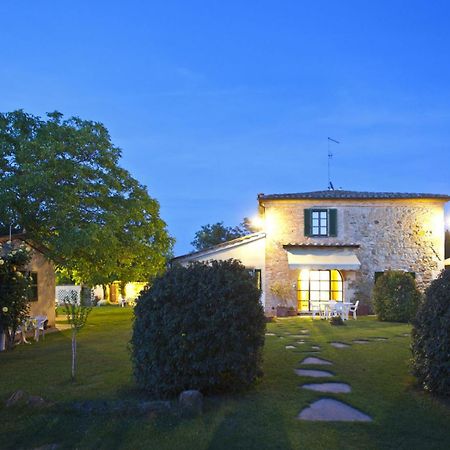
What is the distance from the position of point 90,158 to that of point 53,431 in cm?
1256

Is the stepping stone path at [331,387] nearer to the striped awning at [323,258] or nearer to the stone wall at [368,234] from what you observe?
the striped awning at [323,258]

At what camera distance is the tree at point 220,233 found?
41.4 metres

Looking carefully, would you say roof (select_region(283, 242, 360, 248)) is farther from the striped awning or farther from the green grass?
the green grass

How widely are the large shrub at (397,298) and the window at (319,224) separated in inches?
178

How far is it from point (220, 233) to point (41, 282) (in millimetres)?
24833

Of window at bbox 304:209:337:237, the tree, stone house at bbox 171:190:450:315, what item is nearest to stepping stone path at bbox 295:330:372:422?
stone house at bbox 171:190:450:315

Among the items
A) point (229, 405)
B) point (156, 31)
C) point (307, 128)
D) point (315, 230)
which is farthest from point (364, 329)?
point (307, 128)

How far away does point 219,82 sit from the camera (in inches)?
4222

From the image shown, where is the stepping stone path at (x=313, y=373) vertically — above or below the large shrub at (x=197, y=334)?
below

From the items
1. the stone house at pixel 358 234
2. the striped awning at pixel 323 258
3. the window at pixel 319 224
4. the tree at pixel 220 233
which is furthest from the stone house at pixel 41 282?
the tree at pixel 220 233

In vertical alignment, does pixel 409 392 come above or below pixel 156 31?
below

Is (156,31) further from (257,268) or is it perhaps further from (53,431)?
(53,431)

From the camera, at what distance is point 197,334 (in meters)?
6.57

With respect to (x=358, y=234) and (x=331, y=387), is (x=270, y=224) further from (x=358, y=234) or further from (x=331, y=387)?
(x=331, y=387)
